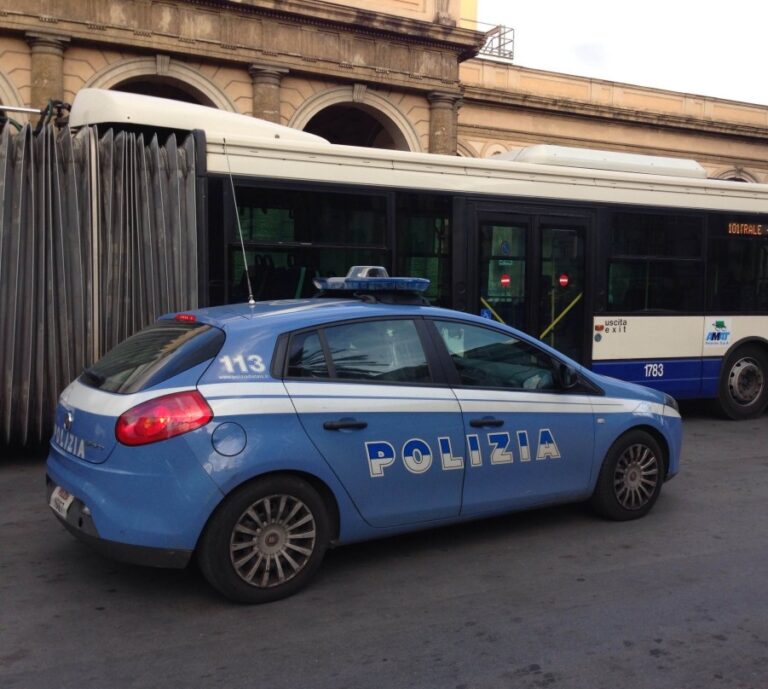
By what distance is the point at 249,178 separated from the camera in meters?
7.07

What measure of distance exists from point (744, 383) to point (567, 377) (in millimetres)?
5647

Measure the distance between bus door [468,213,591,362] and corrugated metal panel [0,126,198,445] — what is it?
309 centimetres

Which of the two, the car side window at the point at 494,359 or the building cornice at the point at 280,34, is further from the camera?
the building cornice at the point at 280,34

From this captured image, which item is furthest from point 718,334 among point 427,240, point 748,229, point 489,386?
point 489,386

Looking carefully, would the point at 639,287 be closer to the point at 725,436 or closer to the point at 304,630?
the point at 725,436

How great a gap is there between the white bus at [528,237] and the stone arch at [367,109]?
34.2ft

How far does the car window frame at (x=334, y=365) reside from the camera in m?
4.12

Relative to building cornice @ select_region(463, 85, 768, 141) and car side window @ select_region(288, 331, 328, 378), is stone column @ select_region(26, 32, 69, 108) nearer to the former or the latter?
building cornice @ select_region(463, 85, 768, 141)

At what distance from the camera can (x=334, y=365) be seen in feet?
14.0

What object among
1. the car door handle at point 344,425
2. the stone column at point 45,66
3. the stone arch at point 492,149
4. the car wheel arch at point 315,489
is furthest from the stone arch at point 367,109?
the car wheel arch at point 315,489

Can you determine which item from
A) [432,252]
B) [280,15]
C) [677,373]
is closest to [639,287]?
[677,373]

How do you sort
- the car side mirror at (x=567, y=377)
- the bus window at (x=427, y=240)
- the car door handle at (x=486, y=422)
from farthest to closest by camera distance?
the bus window at (x=427, y=240)
the car side mirror at (x=567, y=377)
the car door handle at (x=486, y=422)

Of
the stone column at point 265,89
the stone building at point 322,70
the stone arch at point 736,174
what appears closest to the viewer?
the stone building at point 322,70

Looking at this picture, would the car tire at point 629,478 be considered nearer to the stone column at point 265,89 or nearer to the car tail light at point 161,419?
the car tail light at point 161,419
